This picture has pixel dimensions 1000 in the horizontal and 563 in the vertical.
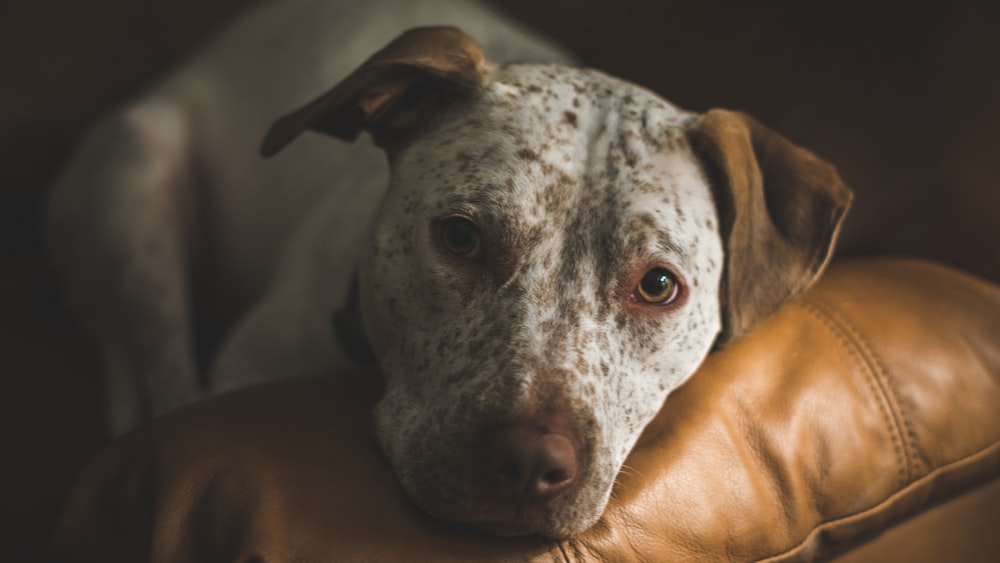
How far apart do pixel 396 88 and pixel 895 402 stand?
97cm

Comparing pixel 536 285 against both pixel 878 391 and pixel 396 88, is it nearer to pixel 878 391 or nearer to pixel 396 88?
pixel 396 88

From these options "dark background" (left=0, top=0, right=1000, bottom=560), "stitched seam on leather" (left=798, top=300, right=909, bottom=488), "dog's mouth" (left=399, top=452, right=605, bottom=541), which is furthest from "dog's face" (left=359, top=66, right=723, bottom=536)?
"dark background" (left=0, top=0, right=1000, bottom=560)

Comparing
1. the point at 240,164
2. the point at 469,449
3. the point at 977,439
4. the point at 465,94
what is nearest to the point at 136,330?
the point at 240,164

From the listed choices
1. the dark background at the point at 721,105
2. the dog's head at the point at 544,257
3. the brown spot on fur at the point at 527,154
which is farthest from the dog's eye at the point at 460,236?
the dark background at the point at 721,105

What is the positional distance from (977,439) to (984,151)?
22.0 inches

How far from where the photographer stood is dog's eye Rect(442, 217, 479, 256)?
128cm

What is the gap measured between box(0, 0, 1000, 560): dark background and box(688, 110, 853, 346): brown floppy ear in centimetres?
31

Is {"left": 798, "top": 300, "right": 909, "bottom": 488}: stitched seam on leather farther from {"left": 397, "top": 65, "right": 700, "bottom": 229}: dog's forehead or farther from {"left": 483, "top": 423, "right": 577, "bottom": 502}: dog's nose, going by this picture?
{"left": 483, "top": 423, "right": 577, "bottom": 502}: dog's nose

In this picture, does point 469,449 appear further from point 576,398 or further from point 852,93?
point 852,93

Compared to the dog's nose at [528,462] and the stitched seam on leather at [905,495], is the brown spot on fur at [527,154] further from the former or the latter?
the stitched seam on leather at [905,495]

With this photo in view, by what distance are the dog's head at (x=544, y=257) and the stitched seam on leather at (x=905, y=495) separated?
11.1 inches

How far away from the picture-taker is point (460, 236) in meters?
1.29

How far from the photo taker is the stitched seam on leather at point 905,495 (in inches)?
48.0

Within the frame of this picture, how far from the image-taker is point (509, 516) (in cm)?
106
